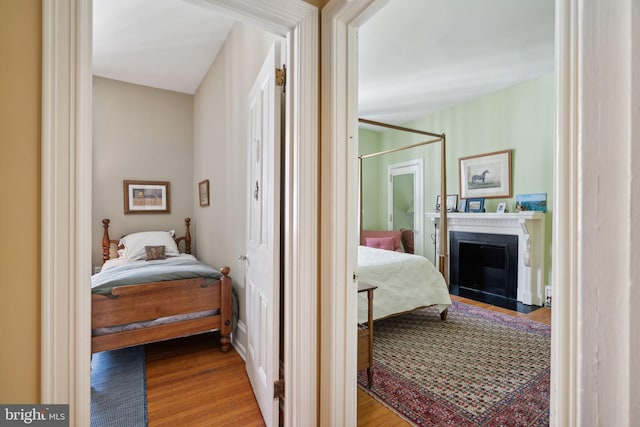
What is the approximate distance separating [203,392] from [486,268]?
158 inches

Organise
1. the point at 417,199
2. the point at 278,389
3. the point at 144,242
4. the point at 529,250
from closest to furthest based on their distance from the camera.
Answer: the point at 278,389, the point at 529,250, the point at 144,242, the point at 417,199

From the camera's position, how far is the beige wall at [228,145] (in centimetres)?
253

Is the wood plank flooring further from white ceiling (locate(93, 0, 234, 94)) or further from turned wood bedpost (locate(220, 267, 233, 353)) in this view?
white ceiling (locate(93, 0, 234, 94))

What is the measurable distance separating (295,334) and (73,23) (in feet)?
4.58

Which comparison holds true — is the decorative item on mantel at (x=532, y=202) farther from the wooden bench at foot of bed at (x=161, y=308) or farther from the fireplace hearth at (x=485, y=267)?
the wooden bench at foot of bed at (x=161, y=308)

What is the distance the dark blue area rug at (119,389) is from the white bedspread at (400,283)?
1622 mm

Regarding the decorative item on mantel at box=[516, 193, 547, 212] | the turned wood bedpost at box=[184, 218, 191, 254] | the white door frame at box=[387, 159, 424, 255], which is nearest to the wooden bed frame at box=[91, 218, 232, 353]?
the turned wood bedpost at box=[184, 218, 191, 254]

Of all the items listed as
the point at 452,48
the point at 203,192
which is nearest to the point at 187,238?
the point at 203,192

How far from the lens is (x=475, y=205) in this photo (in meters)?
4.40

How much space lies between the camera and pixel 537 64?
334cm

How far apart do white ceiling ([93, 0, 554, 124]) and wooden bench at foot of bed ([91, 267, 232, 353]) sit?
2.24 meters

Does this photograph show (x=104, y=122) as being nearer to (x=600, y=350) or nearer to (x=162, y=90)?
(x=162, y=90)

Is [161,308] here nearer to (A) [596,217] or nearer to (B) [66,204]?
(B) [66,204]
